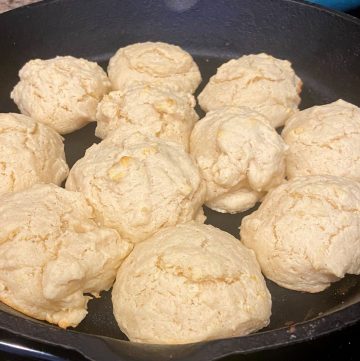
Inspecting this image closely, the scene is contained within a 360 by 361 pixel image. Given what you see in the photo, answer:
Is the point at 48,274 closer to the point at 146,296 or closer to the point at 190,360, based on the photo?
the point at 146,296

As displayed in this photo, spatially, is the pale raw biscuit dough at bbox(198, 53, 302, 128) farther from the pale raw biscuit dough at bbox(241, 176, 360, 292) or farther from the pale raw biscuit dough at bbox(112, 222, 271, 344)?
the pale raw biscuit dough at bbox(112, 222, 271, 344)

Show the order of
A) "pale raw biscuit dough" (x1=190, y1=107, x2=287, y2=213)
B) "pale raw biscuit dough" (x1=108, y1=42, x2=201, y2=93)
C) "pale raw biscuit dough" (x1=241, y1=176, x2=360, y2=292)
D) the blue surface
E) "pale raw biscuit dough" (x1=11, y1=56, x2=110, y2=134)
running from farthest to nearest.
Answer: the blue surface, "pale raw biscuit dough" (x1=108, y1=42, x2=201, y2=93), "pale raw biscuit dough" (x1=11, y1=56, x2=110, y2=134), "pale raw biscuit dough" (x1=190, y1=107, x2=287, y2=213), "pale raw biscuit dough" (x1=241, y1=176, x2=360, y2=292)

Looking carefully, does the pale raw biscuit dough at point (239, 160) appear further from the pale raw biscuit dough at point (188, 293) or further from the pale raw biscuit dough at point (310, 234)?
the pale raw biscuit dough at point (188, 293)

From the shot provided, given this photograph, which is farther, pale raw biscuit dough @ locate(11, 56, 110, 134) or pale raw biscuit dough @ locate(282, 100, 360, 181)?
pale raw biscuit dough @ locate(11, 56, 110, 134)

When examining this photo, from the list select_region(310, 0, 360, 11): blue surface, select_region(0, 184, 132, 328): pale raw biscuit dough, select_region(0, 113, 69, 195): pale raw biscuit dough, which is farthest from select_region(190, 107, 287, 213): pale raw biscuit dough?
select_region(310, 0, 360, 11): blue surface

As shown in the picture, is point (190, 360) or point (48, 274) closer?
point (190, 360)

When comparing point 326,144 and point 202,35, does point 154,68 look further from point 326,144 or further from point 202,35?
point 326,144

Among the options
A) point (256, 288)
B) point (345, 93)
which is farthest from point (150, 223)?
point (345, 93)

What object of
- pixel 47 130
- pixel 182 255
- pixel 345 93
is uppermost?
pixel 47 130
